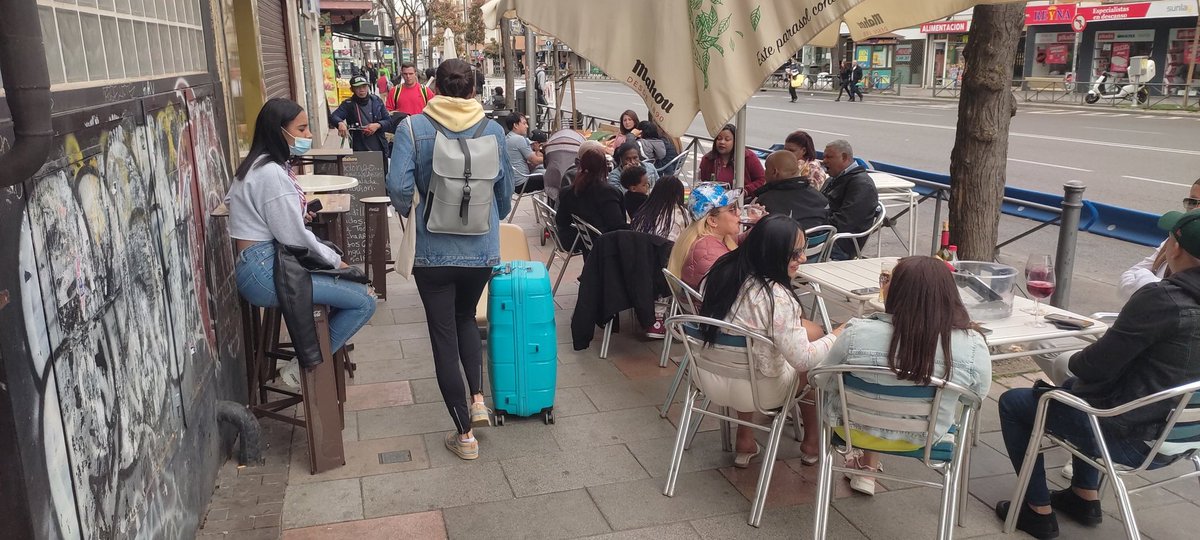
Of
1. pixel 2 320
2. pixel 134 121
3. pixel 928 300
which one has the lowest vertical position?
pixel 928 300

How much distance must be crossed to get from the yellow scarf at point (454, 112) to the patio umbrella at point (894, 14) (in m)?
1.60

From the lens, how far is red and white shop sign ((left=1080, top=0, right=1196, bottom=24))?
31.0m

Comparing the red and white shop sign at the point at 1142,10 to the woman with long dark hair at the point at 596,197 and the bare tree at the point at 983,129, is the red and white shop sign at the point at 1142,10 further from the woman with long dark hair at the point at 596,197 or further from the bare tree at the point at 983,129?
the woman with long dark hair at the point at 596,197

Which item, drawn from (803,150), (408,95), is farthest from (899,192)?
(408,95)

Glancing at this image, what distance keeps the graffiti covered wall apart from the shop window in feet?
0.45

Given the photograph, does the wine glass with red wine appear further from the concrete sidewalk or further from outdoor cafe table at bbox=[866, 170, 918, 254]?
outdoor cafe table at bbox=[866, 170, 918, 254]

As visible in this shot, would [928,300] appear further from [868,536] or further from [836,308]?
[836,308]

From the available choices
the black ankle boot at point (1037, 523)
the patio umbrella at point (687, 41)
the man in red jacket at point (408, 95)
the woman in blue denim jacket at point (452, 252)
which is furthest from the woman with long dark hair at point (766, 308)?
Result: the man in red jacket at point (408, 95)

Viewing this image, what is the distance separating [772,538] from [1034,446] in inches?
42.5

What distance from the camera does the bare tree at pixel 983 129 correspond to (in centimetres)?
533

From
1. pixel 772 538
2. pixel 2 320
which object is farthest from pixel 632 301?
pixel 2 320

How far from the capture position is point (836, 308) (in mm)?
7062

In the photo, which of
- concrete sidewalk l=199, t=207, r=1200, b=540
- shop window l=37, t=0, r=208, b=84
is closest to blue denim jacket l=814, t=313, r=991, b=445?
concrete sidewalk l=199, t=207, r=1200, b=540

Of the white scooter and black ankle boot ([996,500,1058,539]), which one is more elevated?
the white scooter
